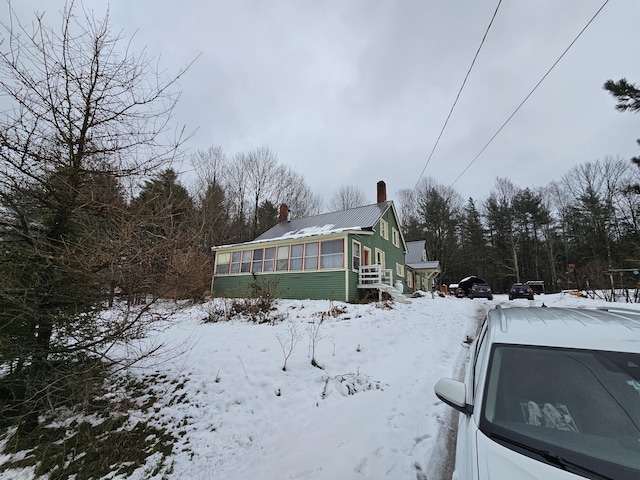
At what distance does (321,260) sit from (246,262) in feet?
17.5

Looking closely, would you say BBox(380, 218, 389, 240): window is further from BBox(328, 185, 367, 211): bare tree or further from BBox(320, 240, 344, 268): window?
BBox(328, 185, 367, 211): bare tree

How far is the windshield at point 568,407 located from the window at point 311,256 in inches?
493

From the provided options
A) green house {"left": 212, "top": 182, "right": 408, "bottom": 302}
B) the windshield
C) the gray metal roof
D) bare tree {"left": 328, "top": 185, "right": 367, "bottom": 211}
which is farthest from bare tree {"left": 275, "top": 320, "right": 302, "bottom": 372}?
bare tree {"left": 328, "top": 185, "right": 367, "bottom": 211}

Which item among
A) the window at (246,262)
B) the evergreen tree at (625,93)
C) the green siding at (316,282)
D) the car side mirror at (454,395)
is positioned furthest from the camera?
the window at (246,262)

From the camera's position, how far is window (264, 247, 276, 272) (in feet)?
52.5

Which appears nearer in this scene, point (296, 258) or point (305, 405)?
point (305, 405)

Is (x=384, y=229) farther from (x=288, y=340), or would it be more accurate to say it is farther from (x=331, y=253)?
(x=288, y=340)

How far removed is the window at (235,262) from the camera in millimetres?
17359

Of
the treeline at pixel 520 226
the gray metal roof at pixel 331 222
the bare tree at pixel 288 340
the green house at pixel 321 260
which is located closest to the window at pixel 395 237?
the green house at pixel 321 260

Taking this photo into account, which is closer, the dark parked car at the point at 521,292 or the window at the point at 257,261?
the window at the point at 257,261

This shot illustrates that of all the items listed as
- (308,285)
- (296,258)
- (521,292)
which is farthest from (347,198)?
(308,285)

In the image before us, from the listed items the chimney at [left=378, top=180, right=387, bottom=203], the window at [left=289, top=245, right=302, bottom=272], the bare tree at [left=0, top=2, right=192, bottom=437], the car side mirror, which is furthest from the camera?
the chimney at [left=378, top=180, right=387, bottom=203]

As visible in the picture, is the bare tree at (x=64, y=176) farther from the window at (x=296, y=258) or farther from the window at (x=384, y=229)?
the window at (x=384, y=229)

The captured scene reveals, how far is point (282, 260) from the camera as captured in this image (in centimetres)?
1556
